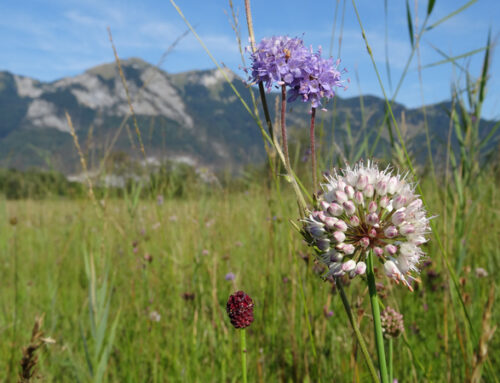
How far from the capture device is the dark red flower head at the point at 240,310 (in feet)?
3.81

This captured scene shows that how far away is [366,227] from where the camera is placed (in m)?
1.02

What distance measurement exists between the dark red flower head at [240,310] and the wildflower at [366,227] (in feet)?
1.05

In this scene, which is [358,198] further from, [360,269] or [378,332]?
[378,332]

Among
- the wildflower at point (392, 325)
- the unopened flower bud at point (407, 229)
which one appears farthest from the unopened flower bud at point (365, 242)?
the wildflower at point (392, 325)

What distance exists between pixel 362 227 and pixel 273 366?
1.62m

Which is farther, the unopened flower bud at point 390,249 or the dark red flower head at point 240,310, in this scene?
the dark red flower head at point 240,310

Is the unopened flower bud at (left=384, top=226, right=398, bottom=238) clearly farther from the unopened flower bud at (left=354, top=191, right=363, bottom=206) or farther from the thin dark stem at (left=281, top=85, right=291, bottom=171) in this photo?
the thin dark stem at (left=281, top=85, right=291, bottom=171)

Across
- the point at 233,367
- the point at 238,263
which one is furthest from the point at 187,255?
the point at 233,367

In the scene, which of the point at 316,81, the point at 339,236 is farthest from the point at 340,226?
the point at 316,81

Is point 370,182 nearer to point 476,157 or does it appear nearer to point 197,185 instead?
point 476,157

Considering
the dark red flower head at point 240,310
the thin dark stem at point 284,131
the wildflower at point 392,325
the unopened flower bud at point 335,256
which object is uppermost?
the thin dark stem at point 284,131

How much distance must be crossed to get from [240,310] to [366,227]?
1.52 feet

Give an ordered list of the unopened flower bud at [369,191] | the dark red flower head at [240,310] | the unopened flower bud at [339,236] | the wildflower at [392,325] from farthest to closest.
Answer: the wildflower at [392,325] < the dark red flower head at [240,310] < the unopened flower bud at [369,191] < the unopened flower bud at [339,236]

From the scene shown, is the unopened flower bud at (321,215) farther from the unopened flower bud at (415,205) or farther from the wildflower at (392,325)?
the wildflower at (392,325)
